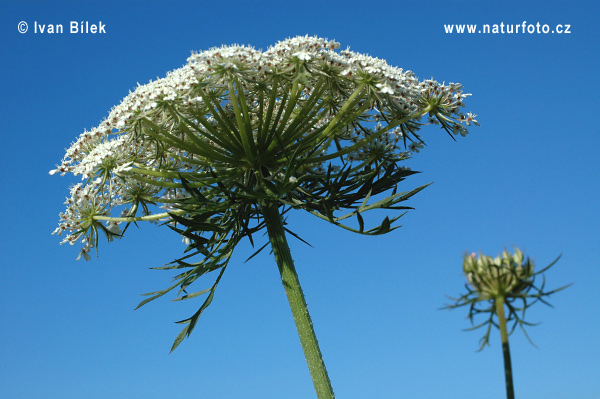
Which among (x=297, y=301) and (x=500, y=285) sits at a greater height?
(x=297, y=301)

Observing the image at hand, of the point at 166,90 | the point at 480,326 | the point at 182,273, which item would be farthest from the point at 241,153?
the point at 480,326

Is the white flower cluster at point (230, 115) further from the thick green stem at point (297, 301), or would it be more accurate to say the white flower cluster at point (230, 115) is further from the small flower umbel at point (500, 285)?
the small flower umbel at point (500, 285)

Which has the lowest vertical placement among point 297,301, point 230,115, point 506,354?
point 506,354

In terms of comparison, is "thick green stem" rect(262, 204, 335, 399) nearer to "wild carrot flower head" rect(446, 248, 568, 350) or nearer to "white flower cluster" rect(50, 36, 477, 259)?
"white flower cluster" rect(50, 36, 477, 259)

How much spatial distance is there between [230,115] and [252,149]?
769 mm

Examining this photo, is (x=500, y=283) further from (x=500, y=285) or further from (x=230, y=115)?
(x=230, y=115)

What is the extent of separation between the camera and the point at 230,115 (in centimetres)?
970

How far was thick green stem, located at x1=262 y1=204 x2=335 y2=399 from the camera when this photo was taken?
356 inches

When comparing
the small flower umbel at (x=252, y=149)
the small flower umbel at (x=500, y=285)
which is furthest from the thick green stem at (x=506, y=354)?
the small flower umbel at (x=252, y=149)

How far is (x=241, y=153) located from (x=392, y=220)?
8.43 feet

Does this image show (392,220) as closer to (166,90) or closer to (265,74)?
(265,74)

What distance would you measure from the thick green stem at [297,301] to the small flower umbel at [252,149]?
0.05 ft

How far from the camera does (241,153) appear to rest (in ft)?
31.0

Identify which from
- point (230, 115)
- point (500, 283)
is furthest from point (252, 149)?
point (500, 283)
